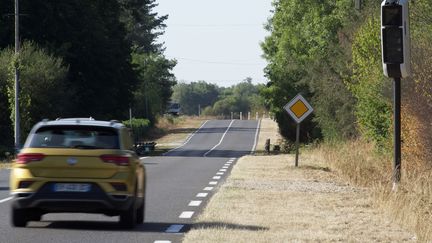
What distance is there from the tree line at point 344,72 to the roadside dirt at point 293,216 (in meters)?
3.17

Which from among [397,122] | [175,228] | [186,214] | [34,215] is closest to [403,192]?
[397,122]

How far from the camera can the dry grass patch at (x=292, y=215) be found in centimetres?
1330

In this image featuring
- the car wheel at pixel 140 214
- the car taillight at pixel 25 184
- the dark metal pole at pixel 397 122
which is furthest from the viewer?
the dark metal pole at pixel 397 122

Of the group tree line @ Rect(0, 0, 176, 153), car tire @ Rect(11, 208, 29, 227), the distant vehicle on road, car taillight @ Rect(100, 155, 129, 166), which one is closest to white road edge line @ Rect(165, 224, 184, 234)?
car taillight @ Rect(100, 155, 129, 166)

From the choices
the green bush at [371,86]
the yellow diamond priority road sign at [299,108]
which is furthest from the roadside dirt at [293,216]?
the green bush at [371,86]

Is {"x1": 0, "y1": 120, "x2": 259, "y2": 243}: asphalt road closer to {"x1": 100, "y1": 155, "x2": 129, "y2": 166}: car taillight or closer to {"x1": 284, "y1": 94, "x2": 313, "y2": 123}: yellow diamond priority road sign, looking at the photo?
{"x1": 100, "y1": 155, "x2": 129, "y2": 166}: car taillight

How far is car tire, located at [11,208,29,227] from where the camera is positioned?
14959mm

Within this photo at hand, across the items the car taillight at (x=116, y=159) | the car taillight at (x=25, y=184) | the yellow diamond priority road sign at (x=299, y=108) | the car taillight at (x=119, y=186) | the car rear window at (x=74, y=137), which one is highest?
the yellow diamond priority road sign at (x=299, y=108)

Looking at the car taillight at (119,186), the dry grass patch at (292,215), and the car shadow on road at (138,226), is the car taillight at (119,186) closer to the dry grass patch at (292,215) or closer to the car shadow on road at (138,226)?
the car shadow on road at (138,226)

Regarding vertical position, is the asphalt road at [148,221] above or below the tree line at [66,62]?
below

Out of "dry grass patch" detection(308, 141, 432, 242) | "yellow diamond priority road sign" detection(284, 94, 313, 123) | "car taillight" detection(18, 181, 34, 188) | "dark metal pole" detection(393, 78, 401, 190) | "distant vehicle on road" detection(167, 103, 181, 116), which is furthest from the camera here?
"distant vehicle on road" detection(167, 103, 181, 116)

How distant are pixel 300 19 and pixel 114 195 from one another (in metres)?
63.0

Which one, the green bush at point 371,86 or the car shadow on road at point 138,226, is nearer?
the car shadow on road at point 138,226

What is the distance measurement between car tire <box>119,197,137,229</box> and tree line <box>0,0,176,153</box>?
3406 cm
